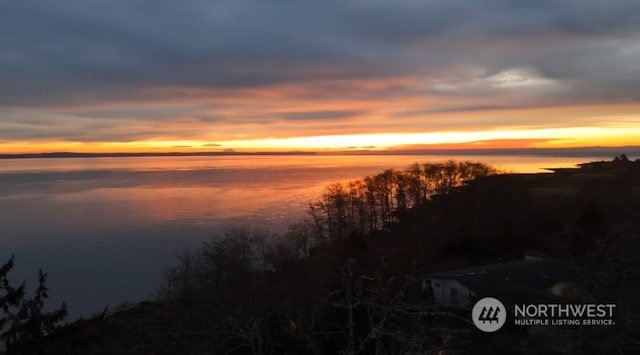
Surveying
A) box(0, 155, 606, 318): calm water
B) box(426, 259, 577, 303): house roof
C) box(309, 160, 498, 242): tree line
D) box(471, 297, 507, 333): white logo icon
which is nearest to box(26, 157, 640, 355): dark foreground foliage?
box(309, 160, 498, 242): tree line

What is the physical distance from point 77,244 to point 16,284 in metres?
9.90

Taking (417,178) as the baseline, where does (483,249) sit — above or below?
below

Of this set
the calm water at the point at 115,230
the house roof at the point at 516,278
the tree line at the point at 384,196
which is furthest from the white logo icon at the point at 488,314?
the tree line at the point at 384,196

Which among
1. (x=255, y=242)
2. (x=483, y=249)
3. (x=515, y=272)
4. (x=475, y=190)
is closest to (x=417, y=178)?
(x=475, y=190)

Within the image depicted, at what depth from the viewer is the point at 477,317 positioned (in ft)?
34.6

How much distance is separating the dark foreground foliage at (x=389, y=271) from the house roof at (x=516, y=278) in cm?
126

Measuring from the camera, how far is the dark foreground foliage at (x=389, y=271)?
696 centimetres

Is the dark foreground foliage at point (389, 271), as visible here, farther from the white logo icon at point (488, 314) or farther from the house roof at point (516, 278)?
the house roof at point (516, 278)

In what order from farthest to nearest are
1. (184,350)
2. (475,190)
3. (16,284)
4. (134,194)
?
(134,194), (475,190), (16,284), (184,350)

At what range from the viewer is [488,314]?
11.2 meters

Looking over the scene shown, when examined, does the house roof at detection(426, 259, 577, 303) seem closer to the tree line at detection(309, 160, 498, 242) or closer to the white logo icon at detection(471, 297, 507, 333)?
the white logo icon at detection(471, 297, 507, 333)

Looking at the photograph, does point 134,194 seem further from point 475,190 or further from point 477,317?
point 477,317

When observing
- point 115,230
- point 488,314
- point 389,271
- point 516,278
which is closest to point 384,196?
point 115,230

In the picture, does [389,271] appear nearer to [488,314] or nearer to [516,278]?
[516,278]
